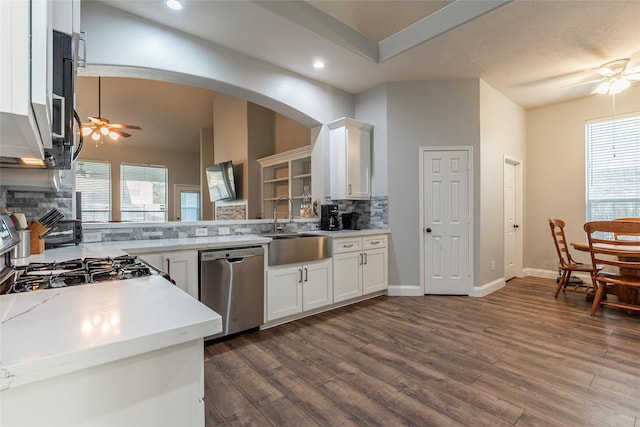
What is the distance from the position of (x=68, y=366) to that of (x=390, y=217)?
12.6 ft

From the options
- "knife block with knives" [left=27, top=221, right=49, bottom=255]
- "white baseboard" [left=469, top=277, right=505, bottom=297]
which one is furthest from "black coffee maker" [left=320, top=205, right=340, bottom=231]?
"knife block with knives" [left=27, top=221, right=49, bottom=255]

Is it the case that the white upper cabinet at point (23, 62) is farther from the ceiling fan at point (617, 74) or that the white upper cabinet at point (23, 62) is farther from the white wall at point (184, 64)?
the ceiling fan at point (617, 74)

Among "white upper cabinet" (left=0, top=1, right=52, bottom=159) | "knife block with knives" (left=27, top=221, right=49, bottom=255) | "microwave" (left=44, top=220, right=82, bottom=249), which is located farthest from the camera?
"microwave" (left=44, top=220, right=82, bottom=249)

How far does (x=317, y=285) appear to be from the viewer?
328cm

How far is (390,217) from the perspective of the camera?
13.5 feet

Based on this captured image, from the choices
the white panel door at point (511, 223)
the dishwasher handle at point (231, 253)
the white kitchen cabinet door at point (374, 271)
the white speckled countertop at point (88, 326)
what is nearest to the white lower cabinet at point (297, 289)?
the dishwasher handle at point (231, 253)

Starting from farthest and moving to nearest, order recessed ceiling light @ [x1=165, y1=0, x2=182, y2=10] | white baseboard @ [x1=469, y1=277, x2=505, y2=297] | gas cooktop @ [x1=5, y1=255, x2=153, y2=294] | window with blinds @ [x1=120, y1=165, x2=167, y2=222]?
window with blinds @ [x1=120, y1=165, x2=167, y2=222] < white baseboard @ [x1=469, y1=277, x2=505, y2=297] < recessed ceiling light @ [x1=165, y1=0, x2=182, y2=10] < gas cooktop @ [x1=5, y1=255, x2=153, y2=294]

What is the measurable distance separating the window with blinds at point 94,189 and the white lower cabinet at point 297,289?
6488 mm

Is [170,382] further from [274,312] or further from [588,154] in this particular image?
[588,154]

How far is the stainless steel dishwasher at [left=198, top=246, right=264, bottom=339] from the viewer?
253cm

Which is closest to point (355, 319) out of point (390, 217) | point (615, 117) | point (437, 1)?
point (390, 217)

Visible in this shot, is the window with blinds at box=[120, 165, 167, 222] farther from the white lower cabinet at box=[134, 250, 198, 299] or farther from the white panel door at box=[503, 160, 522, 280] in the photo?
the white panel door at box=[503, 160, 522, 280]

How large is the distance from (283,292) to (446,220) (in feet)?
A: 8.08

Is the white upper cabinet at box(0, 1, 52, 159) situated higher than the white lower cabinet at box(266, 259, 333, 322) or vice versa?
the white upper cabinet at box(0, 1, 52, 159)
